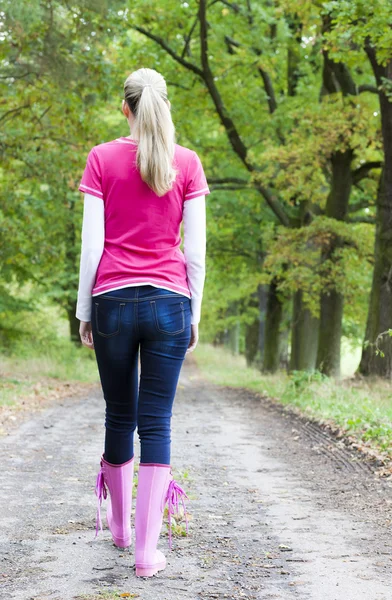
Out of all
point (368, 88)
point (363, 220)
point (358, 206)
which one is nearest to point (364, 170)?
point (368, 88)

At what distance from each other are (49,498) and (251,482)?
1697mm

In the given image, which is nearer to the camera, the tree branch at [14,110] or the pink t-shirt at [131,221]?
the pink t-shirt at [131,221]

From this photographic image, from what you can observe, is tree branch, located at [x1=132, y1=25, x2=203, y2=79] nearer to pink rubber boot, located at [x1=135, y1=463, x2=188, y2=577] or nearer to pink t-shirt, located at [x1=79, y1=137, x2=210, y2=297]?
pink t-shirt, located at [x1=79, y1=137, x2=210, y2=297]

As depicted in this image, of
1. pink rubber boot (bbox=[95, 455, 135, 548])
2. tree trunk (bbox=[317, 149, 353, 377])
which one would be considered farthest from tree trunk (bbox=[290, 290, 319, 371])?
pink rubber boot (bbox=[95, 455, 135, 548])

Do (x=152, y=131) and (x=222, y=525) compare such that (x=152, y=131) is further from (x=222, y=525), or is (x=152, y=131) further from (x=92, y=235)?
(x=222, y=525)

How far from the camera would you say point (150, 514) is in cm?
359

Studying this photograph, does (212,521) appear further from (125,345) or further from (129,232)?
(129,232)

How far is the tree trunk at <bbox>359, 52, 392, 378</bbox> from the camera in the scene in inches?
533

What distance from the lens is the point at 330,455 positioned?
765cm

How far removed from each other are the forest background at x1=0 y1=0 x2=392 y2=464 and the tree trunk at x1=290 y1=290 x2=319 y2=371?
55mm

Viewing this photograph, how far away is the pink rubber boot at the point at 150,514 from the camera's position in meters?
3.48

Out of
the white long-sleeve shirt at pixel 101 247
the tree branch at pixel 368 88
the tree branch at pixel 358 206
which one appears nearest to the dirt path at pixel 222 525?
the white long-sleeve shirt at pixel 101 247

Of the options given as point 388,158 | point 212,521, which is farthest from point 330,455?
point 388,158

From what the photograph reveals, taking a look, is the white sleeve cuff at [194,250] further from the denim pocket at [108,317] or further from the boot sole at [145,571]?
the boot sole at [145,571]
